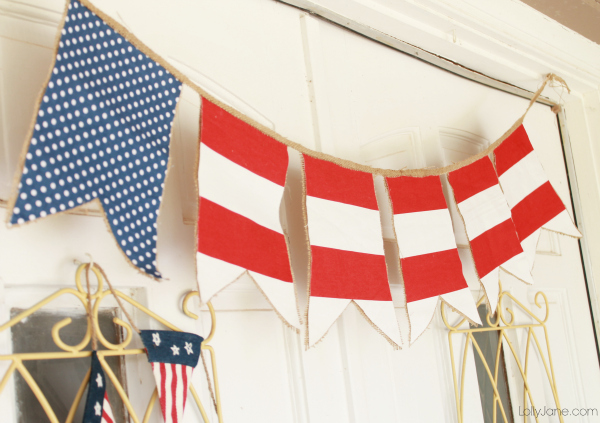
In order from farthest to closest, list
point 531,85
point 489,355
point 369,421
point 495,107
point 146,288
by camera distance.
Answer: point 531,85 < point 495,107 < point 489,355 < point 369,421 < point 146,288

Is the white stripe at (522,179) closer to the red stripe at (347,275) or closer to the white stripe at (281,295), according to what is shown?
the red stripe at (347,275)

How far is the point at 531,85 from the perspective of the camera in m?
1.90

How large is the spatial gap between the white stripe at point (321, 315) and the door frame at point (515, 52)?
26.1 inches

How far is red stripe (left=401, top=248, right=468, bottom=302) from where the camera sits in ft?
3.75

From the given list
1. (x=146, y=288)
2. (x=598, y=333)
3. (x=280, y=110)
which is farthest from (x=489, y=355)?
(x=146, y=288)

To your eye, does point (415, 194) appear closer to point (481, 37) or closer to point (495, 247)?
point (495, 247)

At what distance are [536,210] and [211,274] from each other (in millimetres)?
1050

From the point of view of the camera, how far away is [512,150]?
1527 mm

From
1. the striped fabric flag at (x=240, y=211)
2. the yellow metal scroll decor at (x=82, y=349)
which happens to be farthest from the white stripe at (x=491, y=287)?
the yellow metal scroll decor at (x=82, y=349)

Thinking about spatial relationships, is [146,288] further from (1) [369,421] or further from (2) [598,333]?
(2) [598,333]

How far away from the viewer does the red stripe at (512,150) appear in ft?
4.89

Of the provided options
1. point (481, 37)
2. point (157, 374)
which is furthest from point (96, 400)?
point (481, 37)

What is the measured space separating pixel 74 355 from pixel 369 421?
61 cm

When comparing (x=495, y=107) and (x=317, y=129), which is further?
(x=495, y=107)
